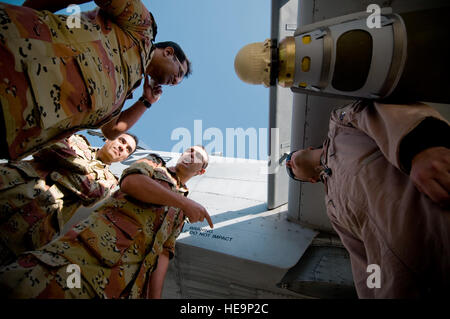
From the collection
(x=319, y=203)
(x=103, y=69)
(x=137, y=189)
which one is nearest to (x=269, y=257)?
(x=319, y=203)

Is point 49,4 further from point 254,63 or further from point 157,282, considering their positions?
point 157,282

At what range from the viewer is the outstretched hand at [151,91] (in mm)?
1378

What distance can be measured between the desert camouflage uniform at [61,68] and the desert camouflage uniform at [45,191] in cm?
89

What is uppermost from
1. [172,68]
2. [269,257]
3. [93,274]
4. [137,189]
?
[172,68]

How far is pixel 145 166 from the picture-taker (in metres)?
1.45

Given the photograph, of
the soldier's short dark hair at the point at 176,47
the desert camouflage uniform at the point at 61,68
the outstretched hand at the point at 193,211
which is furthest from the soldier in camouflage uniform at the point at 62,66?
the outstretched hand at the point at 193,211

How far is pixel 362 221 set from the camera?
738mm

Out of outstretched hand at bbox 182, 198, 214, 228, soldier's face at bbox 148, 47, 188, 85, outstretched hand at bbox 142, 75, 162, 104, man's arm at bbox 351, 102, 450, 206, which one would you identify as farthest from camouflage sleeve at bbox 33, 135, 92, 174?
man's arm at bbox 351, 102, 450, 206

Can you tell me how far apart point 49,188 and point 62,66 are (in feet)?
4.35

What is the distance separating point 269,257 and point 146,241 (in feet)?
3.21

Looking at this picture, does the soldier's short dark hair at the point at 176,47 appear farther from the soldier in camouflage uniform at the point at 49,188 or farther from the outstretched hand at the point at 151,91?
the soldier in camouflage uniform at the point at 49,188

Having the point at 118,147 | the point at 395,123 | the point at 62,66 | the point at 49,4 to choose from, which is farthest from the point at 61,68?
the point at 118,147

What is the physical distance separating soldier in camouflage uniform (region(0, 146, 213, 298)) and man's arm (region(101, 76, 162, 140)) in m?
0.28
